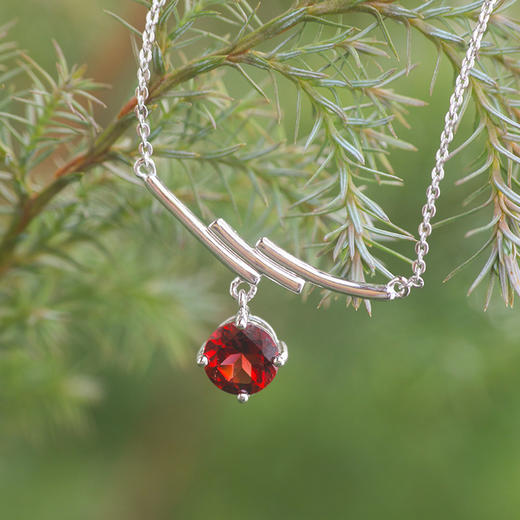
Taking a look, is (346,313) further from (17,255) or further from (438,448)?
(17,255)

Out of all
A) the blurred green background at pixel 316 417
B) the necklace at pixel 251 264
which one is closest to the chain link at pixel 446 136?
the necklace at pixel 251 264

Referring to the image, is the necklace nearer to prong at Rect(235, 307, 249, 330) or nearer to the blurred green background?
prong at Rect(235, 307, 249, 330)

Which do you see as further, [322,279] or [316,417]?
[316,417]

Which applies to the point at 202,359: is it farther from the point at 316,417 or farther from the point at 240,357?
the point at 316,417

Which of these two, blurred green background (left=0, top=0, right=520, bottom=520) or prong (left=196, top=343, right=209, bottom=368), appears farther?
blurred green background (left=0, top=0, right=520, bottom=520)

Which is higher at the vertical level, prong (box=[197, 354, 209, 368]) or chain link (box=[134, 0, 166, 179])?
chain link (box=[134, 0, 166, 179])

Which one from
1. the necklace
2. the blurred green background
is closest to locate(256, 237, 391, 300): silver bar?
the necklace

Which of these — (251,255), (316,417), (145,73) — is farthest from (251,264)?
(316,417)
